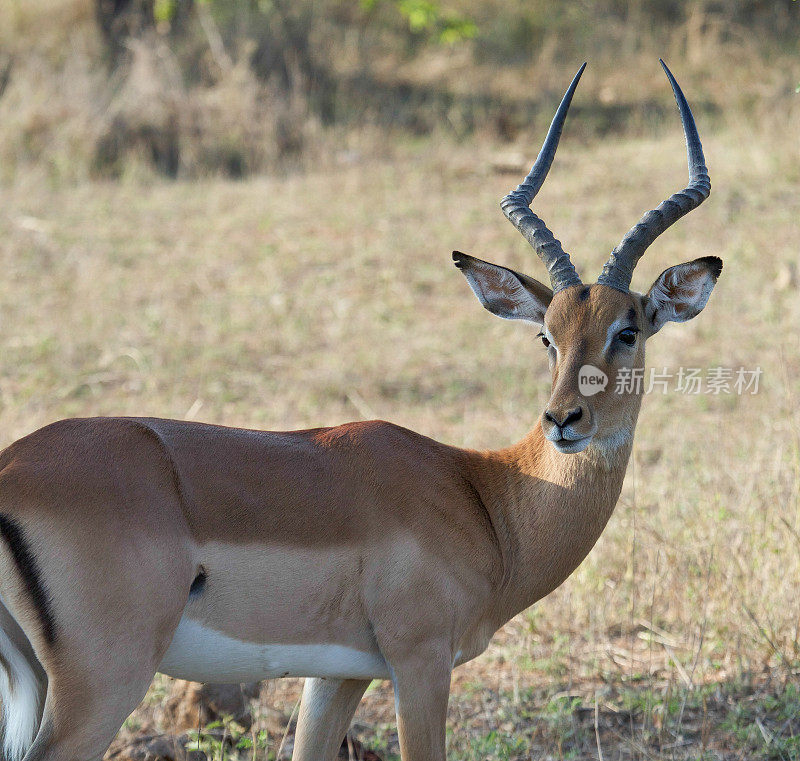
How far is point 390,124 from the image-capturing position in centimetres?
1562

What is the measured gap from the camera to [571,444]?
3.51 meters

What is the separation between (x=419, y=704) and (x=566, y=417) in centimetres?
100

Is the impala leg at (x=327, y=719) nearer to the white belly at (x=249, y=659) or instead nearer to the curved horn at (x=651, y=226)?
the white belly at (x=249, y=659)

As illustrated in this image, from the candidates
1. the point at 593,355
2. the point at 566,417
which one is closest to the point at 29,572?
the point at 566,417

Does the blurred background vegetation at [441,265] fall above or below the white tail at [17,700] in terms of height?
below

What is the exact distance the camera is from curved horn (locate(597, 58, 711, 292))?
3902 mm

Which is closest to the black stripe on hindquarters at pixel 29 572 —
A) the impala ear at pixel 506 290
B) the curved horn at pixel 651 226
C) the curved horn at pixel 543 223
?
the impala ear at pixel 506 290

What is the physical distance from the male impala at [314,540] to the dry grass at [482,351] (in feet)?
2.89

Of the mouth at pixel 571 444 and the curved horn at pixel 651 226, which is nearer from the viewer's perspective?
→ the mouth at pixel 571 444

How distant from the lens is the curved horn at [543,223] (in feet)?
13.0

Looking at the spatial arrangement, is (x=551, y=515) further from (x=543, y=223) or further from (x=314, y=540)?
(x=543, y=223)

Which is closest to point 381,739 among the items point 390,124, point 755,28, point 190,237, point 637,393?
point 637,393

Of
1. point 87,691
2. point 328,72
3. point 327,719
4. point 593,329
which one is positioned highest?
point 593,329

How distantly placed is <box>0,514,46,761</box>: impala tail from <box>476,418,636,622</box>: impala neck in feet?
4.93
